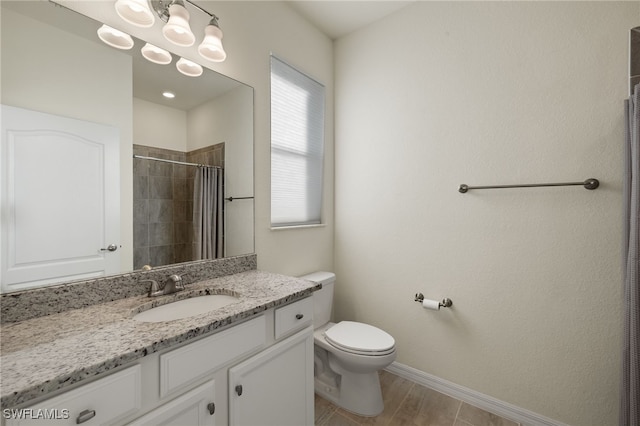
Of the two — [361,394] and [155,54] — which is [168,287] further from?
[361,394]

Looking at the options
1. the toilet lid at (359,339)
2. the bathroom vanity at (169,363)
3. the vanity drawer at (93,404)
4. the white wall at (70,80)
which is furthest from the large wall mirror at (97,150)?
the toilet lid at (359,339)

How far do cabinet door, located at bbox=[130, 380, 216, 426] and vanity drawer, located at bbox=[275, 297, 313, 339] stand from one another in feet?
1.07

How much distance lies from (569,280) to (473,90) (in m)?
1.21

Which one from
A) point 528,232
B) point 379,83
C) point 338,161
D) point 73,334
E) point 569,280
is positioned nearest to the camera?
point 73,334

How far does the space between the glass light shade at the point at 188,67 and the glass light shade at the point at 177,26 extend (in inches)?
4.1

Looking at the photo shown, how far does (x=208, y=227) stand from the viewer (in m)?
1.52

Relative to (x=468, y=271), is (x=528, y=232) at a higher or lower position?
higher

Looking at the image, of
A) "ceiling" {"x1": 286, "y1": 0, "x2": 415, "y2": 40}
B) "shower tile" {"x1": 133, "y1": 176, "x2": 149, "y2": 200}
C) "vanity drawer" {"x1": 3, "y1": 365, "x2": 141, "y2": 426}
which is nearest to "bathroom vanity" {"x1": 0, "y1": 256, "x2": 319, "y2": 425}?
"vanity drawer" {"x1": 3, "y1": 365, "x2": 141, "y2": 426}

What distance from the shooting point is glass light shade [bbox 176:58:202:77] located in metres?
1.37

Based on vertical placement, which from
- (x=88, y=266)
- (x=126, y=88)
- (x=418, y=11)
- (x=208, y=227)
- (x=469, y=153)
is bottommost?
(x=88, y=266)

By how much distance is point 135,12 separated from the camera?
1135mm

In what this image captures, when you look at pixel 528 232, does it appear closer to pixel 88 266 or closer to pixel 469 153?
pixel 469 153

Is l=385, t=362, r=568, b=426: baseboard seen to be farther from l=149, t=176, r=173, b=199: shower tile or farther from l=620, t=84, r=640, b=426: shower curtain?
l=149, t=176, r=173, b=199: shower tile

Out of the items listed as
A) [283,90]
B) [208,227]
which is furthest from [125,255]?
[283,90]
